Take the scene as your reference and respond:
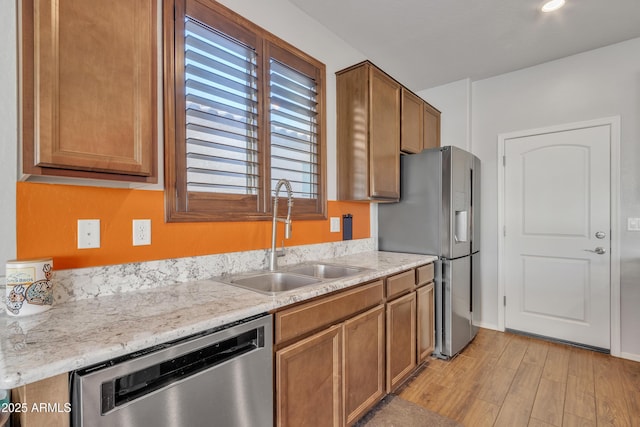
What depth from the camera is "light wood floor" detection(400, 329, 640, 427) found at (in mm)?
1914

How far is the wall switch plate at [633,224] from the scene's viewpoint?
263cm

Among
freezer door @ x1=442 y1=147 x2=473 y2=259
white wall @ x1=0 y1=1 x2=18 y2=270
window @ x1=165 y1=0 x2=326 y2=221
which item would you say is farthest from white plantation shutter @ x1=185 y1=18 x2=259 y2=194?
freezer door @ x1=442 y1=147 x2=473 y2=259

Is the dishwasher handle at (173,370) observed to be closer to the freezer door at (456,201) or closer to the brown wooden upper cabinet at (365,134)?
the brown wooden upper cabinet at (365,134)

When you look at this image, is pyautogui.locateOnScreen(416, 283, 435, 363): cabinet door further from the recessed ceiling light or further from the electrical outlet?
the recessed ceiling light

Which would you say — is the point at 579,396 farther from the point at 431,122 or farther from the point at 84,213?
the point at 84,213

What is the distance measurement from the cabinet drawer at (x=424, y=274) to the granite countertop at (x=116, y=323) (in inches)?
40.6

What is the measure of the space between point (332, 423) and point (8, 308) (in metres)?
1.43

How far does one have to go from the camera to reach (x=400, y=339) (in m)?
2.15

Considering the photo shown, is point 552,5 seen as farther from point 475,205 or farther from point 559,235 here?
point 559,235

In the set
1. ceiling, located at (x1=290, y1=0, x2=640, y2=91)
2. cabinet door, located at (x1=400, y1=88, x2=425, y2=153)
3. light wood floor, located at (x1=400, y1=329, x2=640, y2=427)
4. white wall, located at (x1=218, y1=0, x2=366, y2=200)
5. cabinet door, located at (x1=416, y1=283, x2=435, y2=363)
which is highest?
ceiling, located at (x1=290, y1=0, x2=640, y2=91)

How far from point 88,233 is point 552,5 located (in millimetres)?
3178

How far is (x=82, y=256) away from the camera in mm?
1287

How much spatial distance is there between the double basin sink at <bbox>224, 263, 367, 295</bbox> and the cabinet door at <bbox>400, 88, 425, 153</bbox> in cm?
139

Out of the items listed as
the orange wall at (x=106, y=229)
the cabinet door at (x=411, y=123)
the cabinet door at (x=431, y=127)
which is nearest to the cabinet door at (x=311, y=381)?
the orange wall at (x=106, y=229)
